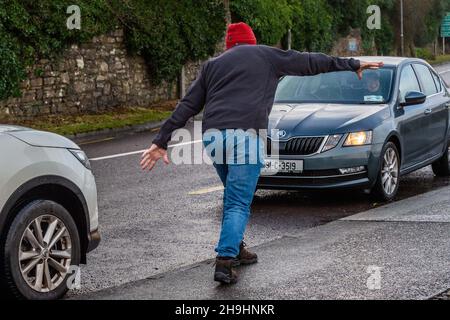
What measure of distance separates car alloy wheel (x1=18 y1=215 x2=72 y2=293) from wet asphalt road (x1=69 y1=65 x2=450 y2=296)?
0.36 m

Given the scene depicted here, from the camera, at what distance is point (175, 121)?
6.87 metres

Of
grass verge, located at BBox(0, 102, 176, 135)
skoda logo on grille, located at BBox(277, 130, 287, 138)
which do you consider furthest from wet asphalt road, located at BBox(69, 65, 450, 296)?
grass verge, located at BBox(0, 102, 176, 135)

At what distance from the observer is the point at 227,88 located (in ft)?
22.3

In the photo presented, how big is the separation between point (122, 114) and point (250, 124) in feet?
58.6

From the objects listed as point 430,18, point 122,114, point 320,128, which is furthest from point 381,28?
point 320,128

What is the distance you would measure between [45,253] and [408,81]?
22.1ft

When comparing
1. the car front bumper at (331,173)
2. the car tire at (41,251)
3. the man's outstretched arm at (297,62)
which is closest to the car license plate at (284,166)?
the car front bumper at (331,173)

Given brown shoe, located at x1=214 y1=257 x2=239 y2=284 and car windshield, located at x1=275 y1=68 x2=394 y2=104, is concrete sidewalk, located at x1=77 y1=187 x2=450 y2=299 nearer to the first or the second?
brown shoe, located at x1=214 y1=257 x2=239 y2=284

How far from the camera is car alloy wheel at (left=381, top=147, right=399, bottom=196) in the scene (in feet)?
34.5

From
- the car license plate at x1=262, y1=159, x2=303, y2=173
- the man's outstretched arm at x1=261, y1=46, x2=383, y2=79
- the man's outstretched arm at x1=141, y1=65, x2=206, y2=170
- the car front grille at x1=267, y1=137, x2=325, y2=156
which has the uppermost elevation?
the man's outstretched arm at x1=261, y1=46, x2=383, y2=79

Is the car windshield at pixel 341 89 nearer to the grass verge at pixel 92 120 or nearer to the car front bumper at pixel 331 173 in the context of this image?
the car front bumper at pixel 331 173
